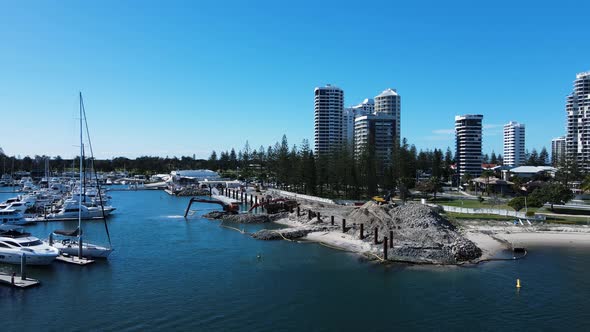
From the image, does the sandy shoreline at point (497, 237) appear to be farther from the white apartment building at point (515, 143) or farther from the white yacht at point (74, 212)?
the white apartment building at point (515, 143)

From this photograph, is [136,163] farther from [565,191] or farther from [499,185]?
[565,191]

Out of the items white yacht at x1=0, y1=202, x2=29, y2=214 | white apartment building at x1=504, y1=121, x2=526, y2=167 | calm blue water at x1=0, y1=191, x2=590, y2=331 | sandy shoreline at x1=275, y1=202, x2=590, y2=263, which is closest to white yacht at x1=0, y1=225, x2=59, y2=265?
calm blue water at x1=0, y1=191, x2=590, y2=331

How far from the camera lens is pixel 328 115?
157 m

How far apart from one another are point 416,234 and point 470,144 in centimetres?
10228

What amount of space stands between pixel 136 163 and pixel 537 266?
168 metres

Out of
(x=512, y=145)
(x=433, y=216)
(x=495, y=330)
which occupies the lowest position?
(x=495, y=330)

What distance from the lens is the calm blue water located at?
20562 mm

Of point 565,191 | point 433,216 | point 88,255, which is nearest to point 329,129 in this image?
point 565,191

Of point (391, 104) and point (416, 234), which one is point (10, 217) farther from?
point (391, 104)

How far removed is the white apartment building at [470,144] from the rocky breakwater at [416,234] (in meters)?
94.9

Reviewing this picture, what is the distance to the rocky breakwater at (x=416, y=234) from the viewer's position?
104 feet

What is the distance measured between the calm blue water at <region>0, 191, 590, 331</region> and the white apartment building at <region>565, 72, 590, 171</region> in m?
86.9

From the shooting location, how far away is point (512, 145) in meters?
185

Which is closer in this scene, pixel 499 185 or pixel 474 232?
pixel 474 232
